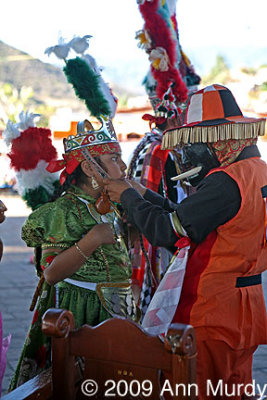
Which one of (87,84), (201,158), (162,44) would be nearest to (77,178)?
(87,84)

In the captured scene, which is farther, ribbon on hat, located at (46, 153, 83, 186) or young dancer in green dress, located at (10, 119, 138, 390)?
ribbon on hat, located at (46, 153, 83, 186)

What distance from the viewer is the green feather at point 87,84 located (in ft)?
8.50

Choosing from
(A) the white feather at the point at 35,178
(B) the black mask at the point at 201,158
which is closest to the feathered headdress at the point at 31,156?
(A) the white feather at the point at 35,178

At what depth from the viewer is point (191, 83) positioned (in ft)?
16.1

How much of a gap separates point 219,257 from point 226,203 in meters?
0.20

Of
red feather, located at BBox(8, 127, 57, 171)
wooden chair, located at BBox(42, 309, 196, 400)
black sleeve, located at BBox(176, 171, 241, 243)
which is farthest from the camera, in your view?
red feather, located at BBox(8, 127, 57, 171)

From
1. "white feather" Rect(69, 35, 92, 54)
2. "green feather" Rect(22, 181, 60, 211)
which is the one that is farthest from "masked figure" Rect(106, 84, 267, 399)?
"white feather" Rect(69, 35, 92, 54)

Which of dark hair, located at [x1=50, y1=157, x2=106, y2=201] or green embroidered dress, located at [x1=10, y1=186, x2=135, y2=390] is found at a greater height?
dark hair, located at [x1=50, y1=157, x2=106, y2=201]

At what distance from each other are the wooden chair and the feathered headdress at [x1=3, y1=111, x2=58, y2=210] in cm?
118

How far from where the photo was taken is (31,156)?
97.1 inches

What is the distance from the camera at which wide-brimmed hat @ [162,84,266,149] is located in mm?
1825

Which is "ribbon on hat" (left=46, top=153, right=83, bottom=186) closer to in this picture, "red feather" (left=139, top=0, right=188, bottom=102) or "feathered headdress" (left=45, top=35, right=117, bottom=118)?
"feathered headdress" (left=45, top=35, right=117, bottom=118)

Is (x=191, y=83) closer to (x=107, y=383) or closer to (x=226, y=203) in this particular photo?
(x=226, y=203)

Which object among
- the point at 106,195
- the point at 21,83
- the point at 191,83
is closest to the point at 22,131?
the point at 106,195
